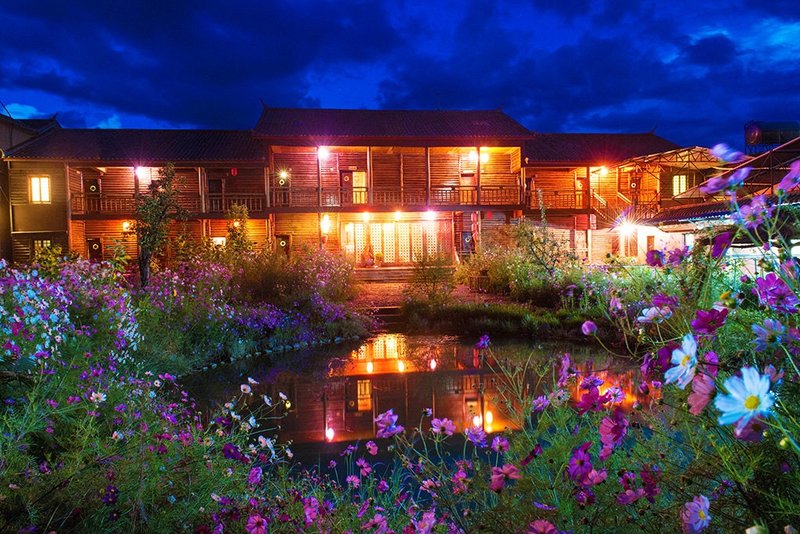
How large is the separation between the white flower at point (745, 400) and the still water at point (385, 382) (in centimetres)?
359

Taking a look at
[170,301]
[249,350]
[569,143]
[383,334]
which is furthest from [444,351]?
[569,143]

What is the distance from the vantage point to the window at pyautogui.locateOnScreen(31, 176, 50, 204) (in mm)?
23859

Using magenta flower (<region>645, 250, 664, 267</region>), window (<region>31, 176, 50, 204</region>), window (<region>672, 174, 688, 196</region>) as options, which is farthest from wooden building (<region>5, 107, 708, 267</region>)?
magenta flower (<region>645, 250, 664, 267</region>)

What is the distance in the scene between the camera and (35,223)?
2380 cm

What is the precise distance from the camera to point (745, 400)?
0.98 meters

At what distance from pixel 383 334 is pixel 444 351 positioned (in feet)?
9.62

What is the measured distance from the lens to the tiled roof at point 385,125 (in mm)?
23484

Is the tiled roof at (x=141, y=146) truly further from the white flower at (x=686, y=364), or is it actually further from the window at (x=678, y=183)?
the white flower at (x=686, y=364)

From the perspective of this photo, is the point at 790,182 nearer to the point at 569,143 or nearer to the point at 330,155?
the point at 330,155

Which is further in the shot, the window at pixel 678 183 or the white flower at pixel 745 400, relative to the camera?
the window at pixel 678 183

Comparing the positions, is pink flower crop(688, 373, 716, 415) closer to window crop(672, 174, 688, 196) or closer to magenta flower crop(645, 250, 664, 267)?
magenta flower crop(645, 250, 664, 267)

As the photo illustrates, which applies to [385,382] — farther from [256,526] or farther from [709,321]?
[709,321]

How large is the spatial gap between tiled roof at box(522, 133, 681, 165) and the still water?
16.5m

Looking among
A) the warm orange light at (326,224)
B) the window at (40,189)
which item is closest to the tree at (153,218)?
the warm orange light at (326,224)
